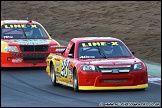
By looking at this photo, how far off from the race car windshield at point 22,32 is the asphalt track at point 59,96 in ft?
13.3

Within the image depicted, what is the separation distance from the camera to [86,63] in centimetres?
1747

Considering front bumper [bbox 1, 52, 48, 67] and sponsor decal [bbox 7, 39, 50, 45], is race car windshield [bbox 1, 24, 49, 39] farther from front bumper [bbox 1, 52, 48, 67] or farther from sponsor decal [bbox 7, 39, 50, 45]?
front bumper [bbox 1, 52, 48, 67]

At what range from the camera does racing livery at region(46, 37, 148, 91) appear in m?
Result: 17.2

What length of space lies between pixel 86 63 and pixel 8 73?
5728 mm

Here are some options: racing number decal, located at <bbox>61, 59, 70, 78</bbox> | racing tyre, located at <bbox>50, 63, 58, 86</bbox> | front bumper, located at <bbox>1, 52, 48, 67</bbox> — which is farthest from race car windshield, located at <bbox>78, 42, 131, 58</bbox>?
front bumper, located at <bbox>1, 52, 48, 67</bbox>

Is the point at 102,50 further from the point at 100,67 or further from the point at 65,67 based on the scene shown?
the point at 100,67

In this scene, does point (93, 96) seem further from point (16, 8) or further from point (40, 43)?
point (16, 8)

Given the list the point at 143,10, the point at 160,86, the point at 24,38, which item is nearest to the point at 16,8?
the point at 143,10

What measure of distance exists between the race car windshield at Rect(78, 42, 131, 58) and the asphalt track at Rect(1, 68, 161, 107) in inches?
38.5

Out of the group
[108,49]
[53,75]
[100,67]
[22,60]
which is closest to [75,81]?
[100,67]

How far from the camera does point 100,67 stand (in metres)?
17.3

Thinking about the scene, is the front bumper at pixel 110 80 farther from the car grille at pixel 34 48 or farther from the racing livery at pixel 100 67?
the car grille at pixel 34 48

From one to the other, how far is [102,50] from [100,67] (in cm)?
123

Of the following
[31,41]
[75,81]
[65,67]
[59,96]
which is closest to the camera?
[59,96]
